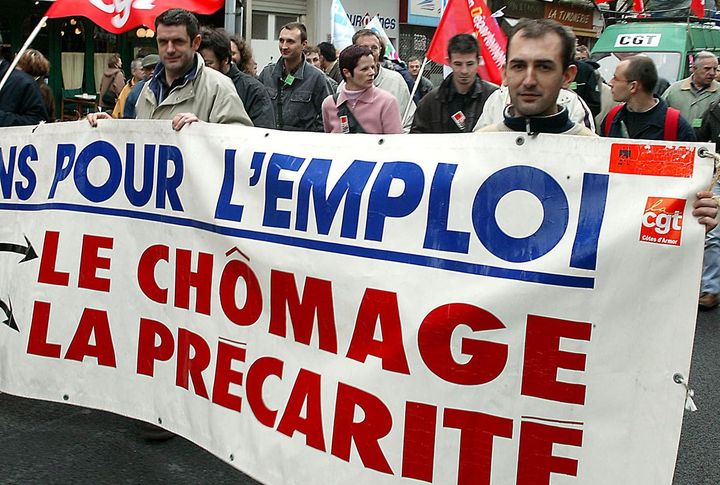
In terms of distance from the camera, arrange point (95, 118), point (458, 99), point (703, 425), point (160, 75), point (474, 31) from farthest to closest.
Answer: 1. point (474, 31)
2. point (458, 99)
3. point (703, 425)
4. point (160, 75)
5. point (95, 118)

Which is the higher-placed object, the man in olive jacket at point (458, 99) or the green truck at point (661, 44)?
the green truck at point (661, 44)

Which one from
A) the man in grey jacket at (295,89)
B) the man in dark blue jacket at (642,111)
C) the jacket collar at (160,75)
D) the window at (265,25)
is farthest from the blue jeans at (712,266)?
the window at (265,25)

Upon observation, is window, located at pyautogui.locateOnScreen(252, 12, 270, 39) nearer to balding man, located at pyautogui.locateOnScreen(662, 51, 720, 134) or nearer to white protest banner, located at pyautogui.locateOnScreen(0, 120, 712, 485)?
balding man, located at pyautogui.locateOnScreen(662, 51, 720, 134)

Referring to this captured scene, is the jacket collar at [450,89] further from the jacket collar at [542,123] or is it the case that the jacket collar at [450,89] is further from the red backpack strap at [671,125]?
the jacket collar at [542,123]

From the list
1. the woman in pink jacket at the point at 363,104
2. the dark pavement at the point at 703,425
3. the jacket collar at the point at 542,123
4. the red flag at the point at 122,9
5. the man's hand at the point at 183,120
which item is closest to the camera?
the jacket collar at the point at 542,123

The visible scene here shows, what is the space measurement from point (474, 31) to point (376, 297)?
423 centimetres

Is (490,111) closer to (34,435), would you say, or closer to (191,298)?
(191,298)

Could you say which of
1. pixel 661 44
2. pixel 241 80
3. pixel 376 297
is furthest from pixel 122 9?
pixel 661 44

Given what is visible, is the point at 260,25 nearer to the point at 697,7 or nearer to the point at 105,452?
the point at 697,7

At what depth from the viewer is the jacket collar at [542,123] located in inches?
115

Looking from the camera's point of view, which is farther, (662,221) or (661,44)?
(661,44)

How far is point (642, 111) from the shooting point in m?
6.57

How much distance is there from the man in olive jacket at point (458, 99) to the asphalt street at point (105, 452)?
2159mm

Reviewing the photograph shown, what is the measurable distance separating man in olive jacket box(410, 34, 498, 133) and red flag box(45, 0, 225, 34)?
154 cm
